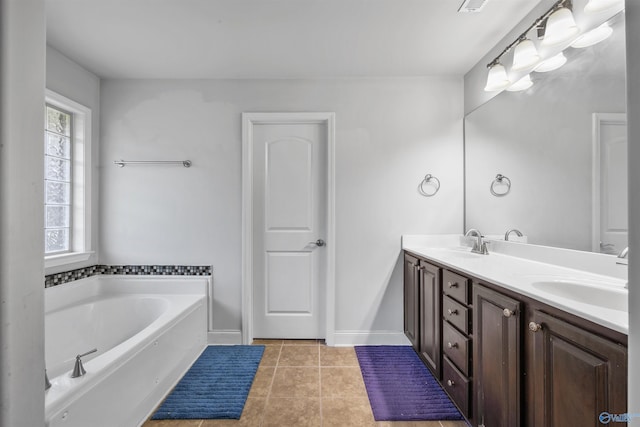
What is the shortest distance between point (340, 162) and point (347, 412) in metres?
1.84

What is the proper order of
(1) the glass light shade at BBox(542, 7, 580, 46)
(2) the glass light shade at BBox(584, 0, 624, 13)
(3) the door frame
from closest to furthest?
(2) the glass light shade at BBox(584, 0, 624, 13) < (1) the glass light shade at BBox(542, 7, 580, 46) < (3) the door frame

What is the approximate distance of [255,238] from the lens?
2.83m

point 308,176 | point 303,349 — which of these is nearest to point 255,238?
point 308,176

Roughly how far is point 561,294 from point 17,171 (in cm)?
184

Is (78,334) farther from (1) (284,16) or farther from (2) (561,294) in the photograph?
(2) (561,294)

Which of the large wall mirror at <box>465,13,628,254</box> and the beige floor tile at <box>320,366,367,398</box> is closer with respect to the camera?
the large wall mirror at <box>465,13,628,254</box>

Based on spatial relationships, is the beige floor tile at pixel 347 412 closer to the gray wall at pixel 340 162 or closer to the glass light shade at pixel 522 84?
the gray wall at pixel 340 162

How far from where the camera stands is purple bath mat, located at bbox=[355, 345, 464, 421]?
1.81 metres

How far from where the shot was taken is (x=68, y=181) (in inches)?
101

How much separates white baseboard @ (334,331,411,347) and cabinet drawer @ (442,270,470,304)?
103cm

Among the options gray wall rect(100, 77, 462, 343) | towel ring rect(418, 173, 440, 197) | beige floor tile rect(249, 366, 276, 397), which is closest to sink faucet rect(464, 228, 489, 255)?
gray wall rect(100, 77, 462, 343)

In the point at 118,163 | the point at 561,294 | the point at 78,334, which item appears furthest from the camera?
the point at 118,163

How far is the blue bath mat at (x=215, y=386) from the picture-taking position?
1812 millimetres

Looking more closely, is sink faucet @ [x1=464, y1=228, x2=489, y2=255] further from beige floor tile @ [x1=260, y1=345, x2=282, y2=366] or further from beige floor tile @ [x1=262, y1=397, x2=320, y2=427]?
beige floor tile @ [x1=260, y1=345, x2=282, y2=366]
